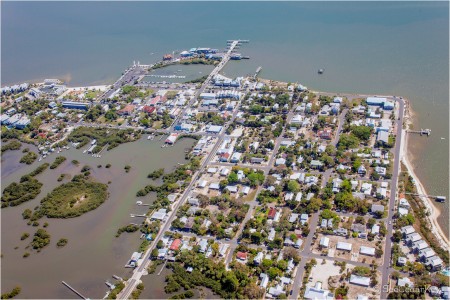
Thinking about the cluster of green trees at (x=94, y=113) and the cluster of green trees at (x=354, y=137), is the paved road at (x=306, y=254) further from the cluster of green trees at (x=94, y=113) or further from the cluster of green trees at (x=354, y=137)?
the cluster of green trees at (x=94, y=113)

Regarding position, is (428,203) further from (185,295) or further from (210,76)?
(210,76)

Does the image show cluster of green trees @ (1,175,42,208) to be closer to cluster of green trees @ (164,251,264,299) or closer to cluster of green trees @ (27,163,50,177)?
cluster of green trees @ (27,163,50,177)

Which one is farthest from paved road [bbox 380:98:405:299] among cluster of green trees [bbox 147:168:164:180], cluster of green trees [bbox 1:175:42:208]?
cluster of green trees [bbox 1:175:42:208]

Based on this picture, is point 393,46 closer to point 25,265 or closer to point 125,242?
point 125,242

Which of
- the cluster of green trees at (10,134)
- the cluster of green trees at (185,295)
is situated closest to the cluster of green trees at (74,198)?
the cluster of green trees at (185,295)

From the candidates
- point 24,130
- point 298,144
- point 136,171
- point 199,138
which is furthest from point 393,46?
point 24,130

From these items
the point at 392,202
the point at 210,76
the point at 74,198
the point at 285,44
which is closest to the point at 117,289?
the point at 74,198
